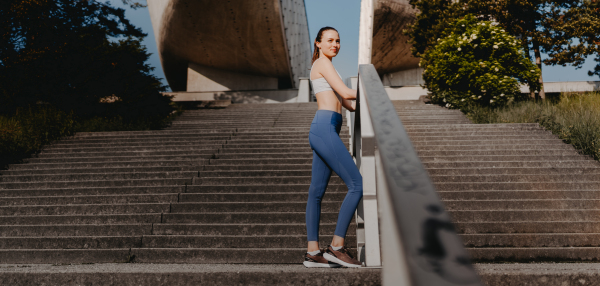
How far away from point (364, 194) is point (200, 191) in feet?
9.54

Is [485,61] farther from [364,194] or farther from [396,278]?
[396,278]

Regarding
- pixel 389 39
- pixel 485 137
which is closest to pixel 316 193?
pixel 485 137

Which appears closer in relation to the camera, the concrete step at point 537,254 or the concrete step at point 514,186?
the concrete step at point 537,254

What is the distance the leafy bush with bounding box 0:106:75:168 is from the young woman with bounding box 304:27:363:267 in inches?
235

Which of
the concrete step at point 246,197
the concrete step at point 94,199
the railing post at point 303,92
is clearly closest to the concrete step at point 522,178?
the concrete step at point 246,197

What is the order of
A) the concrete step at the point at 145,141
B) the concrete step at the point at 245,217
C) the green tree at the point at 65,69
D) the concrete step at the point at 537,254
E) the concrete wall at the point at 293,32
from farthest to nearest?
1. the concrete wall at the point at 293,32
2. the green tree at the point at 65,69
3. the concrete step at the point at 145,141
4. the concrete step at the point at 245,217
5. the concrete step at the point at 537,254

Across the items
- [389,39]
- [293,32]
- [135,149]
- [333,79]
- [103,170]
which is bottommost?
[103,170]

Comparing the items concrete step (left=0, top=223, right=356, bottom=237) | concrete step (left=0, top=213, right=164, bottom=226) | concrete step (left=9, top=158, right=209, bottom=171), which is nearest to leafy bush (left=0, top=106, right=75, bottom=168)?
concrete step (left=9, top=158, right=209, bottom=171)

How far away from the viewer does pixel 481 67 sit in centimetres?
1002

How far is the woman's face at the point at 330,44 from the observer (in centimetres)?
222

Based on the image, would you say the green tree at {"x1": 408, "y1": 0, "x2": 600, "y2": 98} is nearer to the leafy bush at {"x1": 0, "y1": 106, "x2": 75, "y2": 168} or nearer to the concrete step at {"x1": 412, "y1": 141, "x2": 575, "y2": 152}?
the concrete step at {"x1": 412, "y1": 141, "x2": 575, "y2": 152}

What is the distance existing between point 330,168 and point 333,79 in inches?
20.7

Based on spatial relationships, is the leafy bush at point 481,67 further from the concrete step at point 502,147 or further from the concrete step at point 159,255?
the concrete step at point 159,255

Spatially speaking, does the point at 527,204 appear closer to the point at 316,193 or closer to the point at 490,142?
the point at 490,142
